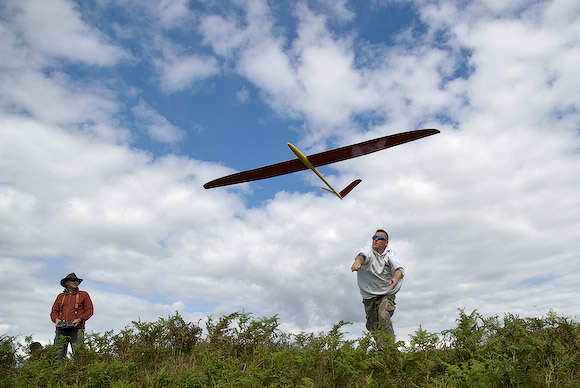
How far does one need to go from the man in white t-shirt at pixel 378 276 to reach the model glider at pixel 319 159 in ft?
7.53

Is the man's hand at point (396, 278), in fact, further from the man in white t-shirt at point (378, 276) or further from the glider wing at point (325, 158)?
the glider wing at point (325, 158)

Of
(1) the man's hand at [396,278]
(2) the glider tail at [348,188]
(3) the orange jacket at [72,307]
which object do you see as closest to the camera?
(1) the man's hand at [396,278]

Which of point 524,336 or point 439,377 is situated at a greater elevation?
point 524,336

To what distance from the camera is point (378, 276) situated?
347 inches

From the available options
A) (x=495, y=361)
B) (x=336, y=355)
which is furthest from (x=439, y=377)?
(x=336, y=355)

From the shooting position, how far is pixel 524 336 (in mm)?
6359

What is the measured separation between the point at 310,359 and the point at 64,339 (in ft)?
19.4

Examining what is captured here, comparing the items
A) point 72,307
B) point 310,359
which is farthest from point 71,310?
point 310,359

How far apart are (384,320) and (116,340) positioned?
5.02m

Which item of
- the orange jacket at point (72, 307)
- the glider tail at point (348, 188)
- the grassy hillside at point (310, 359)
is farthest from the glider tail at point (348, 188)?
the orange jacket at point (72, 307)

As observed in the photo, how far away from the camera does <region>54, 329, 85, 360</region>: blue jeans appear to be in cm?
827

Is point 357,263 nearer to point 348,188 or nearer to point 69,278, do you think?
point 348,188

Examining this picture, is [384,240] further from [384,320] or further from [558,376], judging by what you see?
[558,376]

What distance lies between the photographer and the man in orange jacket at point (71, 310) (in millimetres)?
9312
